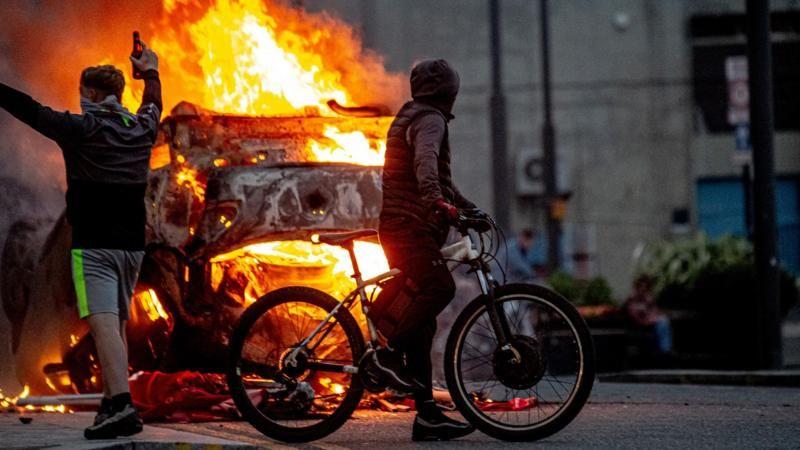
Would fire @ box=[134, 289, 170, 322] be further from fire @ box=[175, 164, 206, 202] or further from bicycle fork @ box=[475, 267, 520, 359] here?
bicycle fork @ box=[475, 267, 520, 359]

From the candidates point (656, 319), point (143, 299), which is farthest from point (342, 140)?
point (656, 319)

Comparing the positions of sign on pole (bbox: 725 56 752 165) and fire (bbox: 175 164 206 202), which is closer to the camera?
fire (bbox: 175 164 206 202)

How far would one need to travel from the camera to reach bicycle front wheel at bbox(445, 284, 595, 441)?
6.65 meters

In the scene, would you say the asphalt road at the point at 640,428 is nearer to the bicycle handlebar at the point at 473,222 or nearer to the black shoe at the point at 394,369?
the black shoe at the point at 394,369

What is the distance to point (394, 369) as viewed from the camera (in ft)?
22.6

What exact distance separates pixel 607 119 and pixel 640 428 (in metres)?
25.8

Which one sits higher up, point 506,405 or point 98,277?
point 98,277

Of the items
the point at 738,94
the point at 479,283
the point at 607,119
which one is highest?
the point at 607,119

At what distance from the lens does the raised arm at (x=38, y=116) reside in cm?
656

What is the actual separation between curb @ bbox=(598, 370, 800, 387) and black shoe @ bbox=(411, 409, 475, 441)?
5182 mm

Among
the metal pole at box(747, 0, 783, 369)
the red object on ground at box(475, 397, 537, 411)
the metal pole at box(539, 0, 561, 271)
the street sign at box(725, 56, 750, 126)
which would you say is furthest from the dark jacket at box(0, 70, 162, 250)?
the metal pole at box(539, 0, 561, 271)

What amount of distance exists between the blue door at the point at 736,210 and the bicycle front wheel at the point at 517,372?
26.6m

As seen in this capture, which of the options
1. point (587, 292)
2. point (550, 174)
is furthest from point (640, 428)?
point (550, 174)

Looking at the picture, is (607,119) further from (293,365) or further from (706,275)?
Answer: (293,365)
